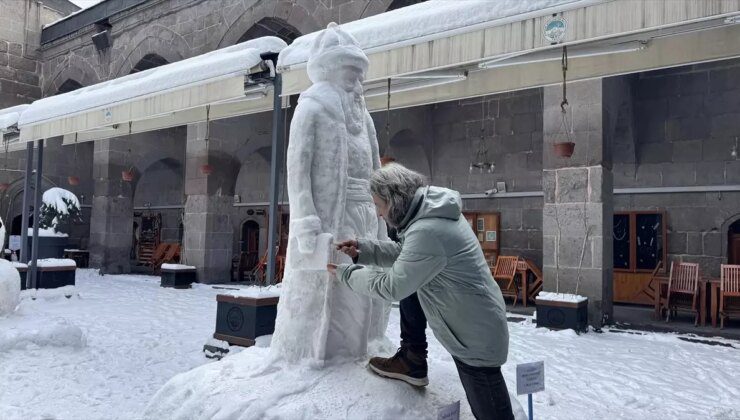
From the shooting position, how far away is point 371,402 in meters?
2.19

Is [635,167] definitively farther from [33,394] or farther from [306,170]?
[33,394]

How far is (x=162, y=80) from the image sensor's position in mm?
5590

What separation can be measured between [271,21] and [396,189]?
378 inches

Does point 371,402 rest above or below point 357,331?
below

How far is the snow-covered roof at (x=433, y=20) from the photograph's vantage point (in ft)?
12.1

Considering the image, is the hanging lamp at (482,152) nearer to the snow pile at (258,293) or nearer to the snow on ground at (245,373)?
the snow on ground at (245,373)

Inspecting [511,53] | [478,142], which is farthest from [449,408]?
[478,142]

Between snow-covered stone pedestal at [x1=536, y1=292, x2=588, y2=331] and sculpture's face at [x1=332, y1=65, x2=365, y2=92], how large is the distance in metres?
4.38

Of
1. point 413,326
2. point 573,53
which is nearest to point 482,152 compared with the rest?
point 573,53

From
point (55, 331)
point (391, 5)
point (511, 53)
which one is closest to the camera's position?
point (511, 53)

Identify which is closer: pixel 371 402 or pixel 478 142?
pixel 371 402

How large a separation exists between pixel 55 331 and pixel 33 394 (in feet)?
4.32

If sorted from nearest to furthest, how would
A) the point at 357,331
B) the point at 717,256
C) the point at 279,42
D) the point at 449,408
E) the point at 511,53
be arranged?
the point at 449,408 → the point at 357,331 → the point at 511,53 → the point at 279,42 → the point at 717,256

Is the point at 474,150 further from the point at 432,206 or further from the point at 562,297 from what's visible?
the point at 432,206
